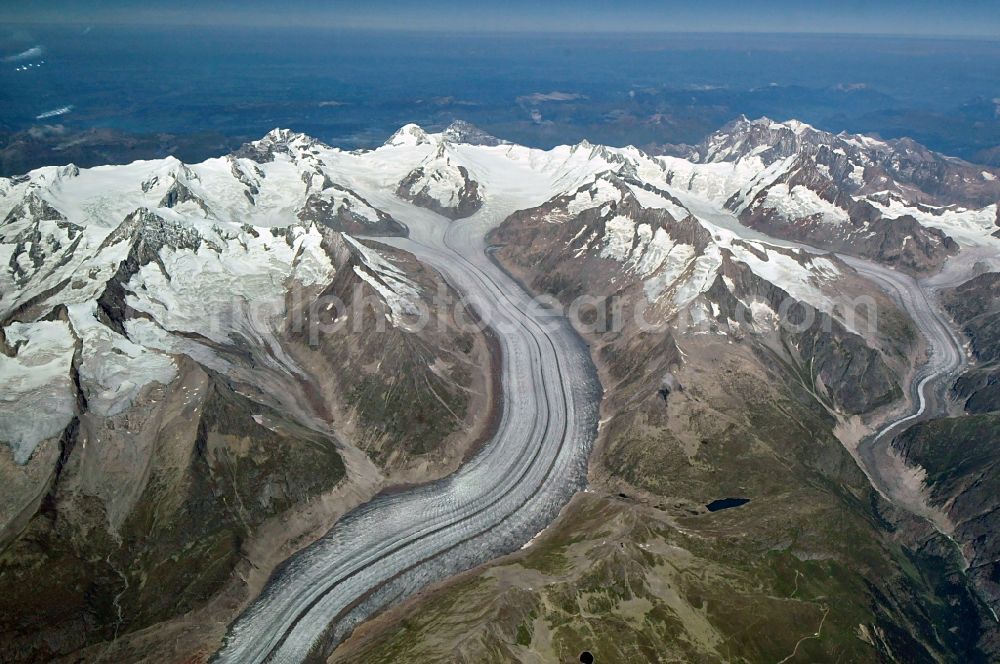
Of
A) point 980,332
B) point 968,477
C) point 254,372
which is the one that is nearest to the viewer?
point 968,477

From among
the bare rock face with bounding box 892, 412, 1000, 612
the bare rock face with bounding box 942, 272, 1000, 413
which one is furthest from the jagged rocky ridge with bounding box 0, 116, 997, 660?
the bare rock face with bounding box 942, 272, 1000, 413

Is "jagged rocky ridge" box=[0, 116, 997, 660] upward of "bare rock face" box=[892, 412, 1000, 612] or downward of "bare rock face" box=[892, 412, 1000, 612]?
upward

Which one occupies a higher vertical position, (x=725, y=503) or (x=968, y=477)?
(x=725, y=503)

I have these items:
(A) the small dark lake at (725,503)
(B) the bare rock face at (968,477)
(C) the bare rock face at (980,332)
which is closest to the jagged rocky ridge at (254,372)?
(A) the small dark lake at (725,503)

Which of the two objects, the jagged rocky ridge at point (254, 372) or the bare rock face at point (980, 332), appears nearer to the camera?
the jagged rocky ridge at point (254, 372)

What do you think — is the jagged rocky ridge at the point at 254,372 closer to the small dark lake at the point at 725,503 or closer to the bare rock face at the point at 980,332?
the small dark lake at the point at 725,503

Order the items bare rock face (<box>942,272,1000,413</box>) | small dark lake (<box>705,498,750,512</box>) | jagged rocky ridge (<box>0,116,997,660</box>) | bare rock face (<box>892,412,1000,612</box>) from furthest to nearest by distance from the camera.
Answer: bare rock face (<box>942,272,1000,413</box>), bare rock face (<box>892,412,1000,612</box>), small dark lake (<box>705,498,750,512</box>), jagged rocky ridge (<box>0,116,997,660</box>)

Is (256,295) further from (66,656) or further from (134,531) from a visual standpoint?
(66,656)

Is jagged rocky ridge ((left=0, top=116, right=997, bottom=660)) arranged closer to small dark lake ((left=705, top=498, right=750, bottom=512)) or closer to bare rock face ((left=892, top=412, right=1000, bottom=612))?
small dark lake ((left=705, top=498, right=750, bottom=512))

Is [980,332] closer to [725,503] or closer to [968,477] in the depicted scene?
[968,477]

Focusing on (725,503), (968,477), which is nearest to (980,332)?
(968,477)
